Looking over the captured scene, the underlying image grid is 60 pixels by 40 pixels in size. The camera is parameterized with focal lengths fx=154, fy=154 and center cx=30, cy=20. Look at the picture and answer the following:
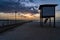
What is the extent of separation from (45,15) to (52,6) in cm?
232

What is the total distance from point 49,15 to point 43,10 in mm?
1650

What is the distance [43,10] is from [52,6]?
199 centimetres

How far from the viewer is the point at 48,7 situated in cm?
3159

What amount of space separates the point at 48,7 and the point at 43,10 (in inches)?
47.4

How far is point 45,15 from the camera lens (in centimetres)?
3120

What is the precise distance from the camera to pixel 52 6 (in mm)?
31250

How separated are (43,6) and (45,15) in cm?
190

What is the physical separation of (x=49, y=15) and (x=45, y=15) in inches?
32.0

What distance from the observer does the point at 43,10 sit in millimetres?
31531

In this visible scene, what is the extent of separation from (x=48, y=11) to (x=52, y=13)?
2.96ft

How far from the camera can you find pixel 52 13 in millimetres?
30922

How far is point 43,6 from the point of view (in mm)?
31469
